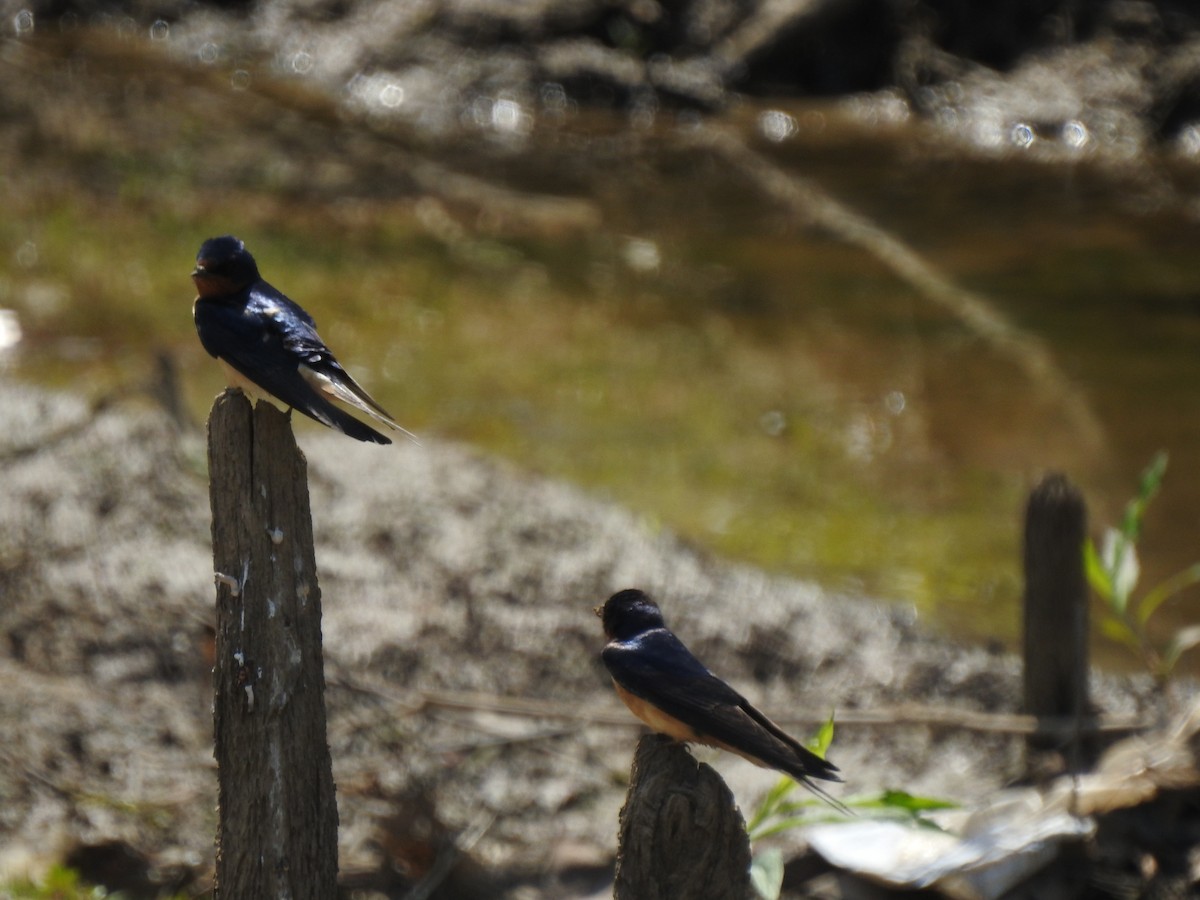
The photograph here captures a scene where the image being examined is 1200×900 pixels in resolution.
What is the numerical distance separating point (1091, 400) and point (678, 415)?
1.95 m

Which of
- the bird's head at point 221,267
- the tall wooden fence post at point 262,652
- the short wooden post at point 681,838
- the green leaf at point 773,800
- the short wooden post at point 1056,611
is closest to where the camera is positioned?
the short wooden post at point 681,838

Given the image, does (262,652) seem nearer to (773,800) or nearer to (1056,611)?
(773,800)

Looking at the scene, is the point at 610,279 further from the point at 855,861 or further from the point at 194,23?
the point at 194,23

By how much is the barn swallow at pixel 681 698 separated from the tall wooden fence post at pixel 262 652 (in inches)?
19.3

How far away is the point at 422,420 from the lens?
6.32m

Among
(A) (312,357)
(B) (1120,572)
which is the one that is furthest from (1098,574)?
(A) (312,357)

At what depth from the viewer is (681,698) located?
2.36m

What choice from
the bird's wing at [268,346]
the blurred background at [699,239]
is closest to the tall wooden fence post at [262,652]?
the bird's wing at [268,346]

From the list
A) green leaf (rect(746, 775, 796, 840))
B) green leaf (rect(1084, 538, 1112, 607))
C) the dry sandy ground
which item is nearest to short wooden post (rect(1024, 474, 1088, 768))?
green leaf (rect(1084, 538, 1112, 607))

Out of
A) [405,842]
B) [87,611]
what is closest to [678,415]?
[87,611]

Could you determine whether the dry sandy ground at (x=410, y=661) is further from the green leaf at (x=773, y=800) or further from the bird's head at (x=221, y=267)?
the bird's head at (x=221, y=267)

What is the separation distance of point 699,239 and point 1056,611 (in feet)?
18.8

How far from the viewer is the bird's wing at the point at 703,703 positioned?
2.34 m

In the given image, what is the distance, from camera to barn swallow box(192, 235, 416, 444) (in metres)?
2.47
